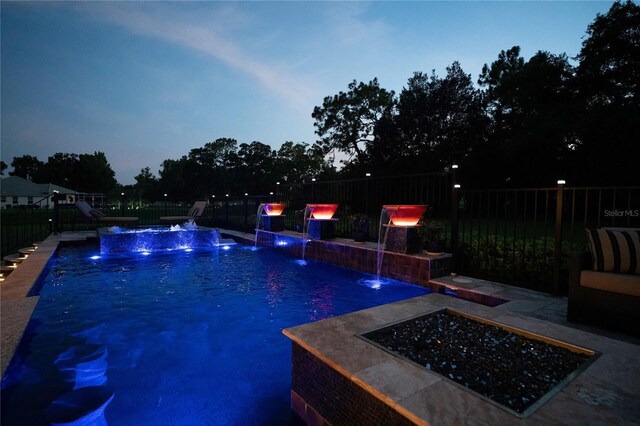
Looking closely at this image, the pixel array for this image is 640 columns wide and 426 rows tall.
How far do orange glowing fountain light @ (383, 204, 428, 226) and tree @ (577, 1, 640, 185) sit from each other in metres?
13.0

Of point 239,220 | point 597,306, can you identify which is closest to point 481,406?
point 597,306

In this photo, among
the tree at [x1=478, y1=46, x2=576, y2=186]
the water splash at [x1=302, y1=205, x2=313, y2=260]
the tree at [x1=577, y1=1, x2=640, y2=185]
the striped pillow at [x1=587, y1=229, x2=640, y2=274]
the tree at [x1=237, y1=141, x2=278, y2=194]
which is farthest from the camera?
the tree at [x1=237, y1=141, x2=278, y2=194]

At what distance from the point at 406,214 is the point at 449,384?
176 inches

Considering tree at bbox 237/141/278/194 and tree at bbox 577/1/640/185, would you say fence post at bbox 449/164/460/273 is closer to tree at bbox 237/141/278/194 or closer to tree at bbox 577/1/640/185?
tree at bbox 577/1/640/185

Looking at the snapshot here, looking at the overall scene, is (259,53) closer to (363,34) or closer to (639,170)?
(363,34)

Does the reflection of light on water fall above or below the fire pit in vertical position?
below

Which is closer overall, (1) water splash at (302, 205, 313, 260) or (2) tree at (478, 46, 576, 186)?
(1) water splash at (302, 205, 313, 260)

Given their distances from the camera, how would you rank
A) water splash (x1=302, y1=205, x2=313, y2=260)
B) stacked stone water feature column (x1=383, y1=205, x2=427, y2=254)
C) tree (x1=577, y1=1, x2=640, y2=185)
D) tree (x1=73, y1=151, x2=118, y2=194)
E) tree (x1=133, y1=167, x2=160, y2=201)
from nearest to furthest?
stacked stone water feature column (x1=383, y1=205, x2=427, y2=254) < water splash (x1=302, y1=205, x2=313, y2=260) < tree (x1=577, y1=1, x2=640, y2=185) < tree (x1=73, y1=151, x2=118, y2=194) < tree (x1=133, y1=167, x2=160, y2=201)

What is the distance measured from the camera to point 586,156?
48.6ft

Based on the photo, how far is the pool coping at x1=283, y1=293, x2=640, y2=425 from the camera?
4.62ft

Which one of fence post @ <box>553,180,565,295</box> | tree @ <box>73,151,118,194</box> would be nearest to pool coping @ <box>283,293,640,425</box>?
fence post @ <box>553,180,565,295</box>

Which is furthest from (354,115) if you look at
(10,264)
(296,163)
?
(10,264)

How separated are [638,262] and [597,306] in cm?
55

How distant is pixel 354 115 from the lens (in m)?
23.3
